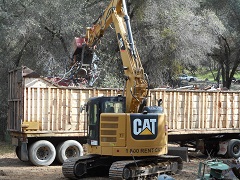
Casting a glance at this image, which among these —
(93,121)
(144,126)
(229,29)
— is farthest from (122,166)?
(229,29)

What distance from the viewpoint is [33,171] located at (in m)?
15.5

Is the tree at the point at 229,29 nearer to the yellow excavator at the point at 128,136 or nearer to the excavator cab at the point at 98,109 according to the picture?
the yellow excavator at the point at 128,136

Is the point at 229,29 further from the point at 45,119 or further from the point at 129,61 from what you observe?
the point at 129,61

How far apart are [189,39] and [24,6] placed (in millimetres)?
8373

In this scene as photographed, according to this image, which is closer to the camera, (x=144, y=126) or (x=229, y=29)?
(x=144, y=126)

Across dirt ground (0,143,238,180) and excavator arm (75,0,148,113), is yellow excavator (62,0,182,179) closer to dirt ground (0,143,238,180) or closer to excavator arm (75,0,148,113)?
excavator arm (75,0,148,113)

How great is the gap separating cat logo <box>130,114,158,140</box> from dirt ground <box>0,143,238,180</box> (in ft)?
4.93

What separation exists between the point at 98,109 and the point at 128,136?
3.72ft

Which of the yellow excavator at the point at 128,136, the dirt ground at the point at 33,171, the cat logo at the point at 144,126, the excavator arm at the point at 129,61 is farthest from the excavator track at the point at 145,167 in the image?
the excavator arm at the point at 129,61

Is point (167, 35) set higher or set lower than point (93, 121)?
higher

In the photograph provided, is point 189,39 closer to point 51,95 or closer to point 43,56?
point 43,56

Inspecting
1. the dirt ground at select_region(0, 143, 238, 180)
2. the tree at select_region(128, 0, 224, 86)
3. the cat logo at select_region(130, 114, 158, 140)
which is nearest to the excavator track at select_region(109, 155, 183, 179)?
the dirt ground at select_region(0, 143, 238, 180)

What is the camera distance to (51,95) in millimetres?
17406

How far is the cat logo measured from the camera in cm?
1313
